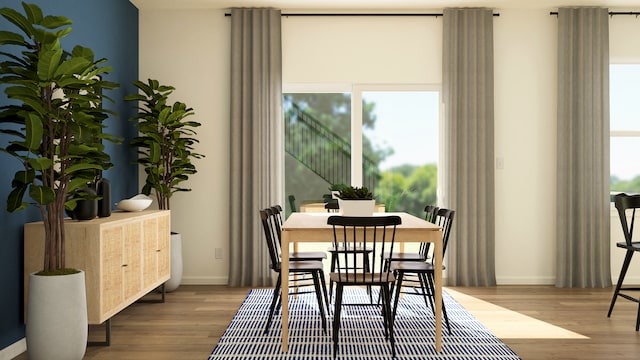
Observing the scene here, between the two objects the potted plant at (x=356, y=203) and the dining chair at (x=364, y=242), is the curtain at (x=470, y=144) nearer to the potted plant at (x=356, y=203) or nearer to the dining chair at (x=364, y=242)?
the potted plant at (x=356, y=203)

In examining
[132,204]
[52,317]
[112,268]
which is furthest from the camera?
[132,204]

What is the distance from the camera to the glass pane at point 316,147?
19.4 feet

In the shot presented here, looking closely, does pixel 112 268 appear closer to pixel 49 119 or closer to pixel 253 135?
pixel 49 119

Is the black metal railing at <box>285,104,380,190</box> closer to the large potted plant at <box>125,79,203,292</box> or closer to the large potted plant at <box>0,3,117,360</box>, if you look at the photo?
the large potted plant at <box>125,79,203,292</box>

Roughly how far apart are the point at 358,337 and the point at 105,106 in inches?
118

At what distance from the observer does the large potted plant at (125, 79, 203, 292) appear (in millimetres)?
4977

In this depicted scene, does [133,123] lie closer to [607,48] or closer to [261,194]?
[261,194]

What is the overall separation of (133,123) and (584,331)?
4454 millimetres

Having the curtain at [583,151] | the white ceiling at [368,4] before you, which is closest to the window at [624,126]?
the curtain at [583,151]

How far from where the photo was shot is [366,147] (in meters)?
5.93

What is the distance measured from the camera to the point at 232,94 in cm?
564

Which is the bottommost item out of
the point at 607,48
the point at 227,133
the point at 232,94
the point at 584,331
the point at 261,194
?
the point at 584,331

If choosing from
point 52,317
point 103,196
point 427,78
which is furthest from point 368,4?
point 52,317

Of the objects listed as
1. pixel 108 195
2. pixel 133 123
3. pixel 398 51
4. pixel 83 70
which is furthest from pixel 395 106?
pixel 83 70
